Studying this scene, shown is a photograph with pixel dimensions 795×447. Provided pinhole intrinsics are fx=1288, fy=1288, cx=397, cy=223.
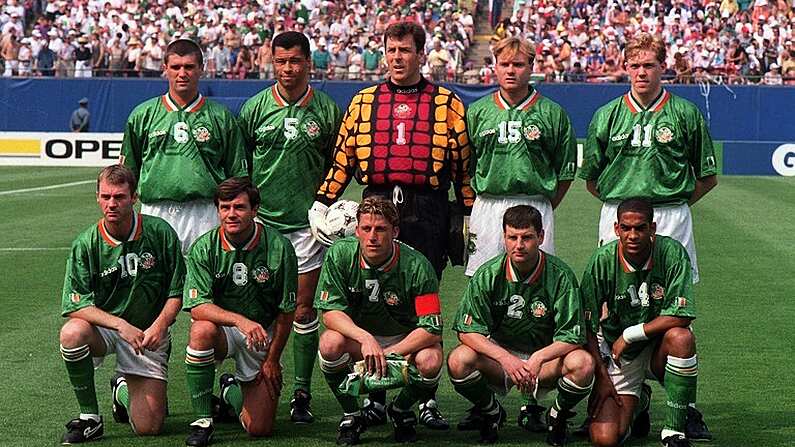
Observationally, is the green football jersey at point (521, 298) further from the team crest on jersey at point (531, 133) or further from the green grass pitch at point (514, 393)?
the team crest on jersey at point (531, 133)

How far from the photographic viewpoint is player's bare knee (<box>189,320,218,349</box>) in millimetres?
6664

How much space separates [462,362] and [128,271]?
1.86 m

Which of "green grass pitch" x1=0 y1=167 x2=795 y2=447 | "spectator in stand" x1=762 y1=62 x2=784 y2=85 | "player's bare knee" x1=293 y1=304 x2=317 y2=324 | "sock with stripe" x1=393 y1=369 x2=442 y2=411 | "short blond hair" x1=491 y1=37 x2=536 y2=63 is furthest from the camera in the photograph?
"spectator in stand" x1=762 y1=62 x2=784 y2=85

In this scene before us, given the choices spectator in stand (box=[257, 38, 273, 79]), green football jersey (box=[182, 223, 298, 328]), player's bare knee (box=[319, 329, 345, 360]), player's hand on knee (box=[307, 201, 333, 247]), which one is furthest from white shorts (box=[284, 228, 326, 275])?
spectator in stand (box=[257, 38, 273, 79])

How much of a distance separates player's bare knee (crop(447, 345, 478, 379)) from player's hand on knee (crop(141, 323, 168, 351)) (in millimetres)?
1511

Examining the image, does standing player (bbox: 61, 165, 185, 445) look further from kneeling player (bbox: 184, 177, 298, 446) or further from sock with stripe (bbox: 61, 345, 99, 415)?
kneeling player (bbox: 184, 177, 298, 446)

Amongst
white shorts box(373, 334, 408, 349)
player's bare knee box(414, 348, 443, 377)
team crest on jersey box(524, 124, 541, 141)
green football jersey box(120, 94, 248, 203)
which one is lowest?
player's bare knee box(414, 348, 443, 377)

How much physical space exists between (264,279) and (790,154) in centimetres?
2191

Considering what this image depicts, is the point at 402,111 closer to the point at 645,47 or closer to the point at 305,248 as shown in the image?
the point at 305,248

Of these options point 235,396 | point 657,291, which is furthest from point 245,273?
point 657,291

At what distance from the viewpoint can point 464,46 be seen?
3278 cm

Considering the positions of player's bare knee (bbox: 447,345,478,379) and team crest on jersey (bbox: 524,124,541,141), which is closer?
player's bare knee (bbox: 447,345,478,379)

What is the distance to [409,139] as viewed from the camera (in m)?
7.34

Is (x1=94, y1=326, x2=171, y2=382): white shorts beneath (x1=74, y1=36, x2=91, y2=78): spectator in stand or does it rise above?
beneath
